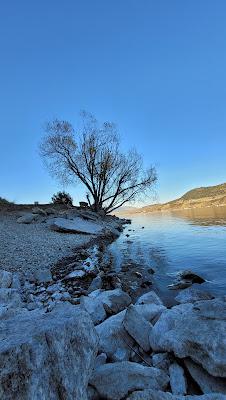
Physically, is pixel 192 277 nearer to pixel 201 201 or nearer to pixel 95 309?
pixel 95 309

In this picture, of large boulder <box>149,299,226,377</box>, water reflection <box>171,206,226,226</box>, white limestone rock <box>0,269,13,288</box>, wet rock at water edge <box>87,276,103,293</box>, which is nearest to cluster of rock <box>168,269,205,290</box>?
wet rock at water edge <box>87,276,103,293</box>

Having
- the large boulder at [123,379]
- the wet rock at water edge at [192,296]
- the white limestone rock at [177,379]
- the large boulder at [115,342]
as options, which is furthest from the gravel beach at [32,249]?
the white limestone rock at [177,379]

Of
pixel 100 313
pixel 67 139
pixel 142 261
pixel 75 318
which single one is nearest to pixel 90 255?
pixel 142 261

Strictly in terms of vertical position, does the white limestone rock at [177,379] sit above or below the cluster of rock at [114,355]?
below

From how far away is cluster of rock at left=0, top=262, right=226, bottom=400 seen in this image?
2.45 m

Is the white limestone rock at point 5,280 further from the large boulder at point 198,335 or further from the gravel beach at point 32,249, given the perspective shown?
the large boulder at point 198,335

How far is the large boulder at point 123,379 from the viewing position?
119 inches

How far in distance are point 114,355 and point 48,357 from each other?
1768 millimetres

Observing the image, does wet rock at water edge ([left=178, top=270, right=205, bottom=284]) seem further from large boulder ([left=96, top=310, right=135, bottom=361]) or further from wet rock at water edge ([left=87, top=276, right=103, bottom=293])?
large boulder ([left=96, top=310, right=135, bottom=361])

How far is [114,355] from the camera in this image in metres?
4.01

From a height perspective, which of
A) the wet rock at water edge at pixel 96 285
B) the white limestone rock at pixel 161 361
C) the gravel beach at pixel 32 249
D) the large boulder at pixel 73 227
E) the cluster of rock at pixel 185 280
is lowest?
the cluster of rock at pixel 185 280

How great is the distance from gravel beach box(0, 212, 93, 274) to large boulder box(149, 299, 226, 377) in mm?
6315

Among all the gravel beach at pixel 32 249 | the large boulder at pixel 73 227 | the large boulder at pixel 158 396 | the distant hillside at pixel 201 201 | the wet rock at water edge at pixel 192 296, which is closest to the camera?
the large boulder at pixel 158 396

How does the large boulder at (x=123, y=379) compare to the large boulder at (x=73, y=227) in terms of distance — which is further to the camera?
the large boulder at (x=73, y=227)
